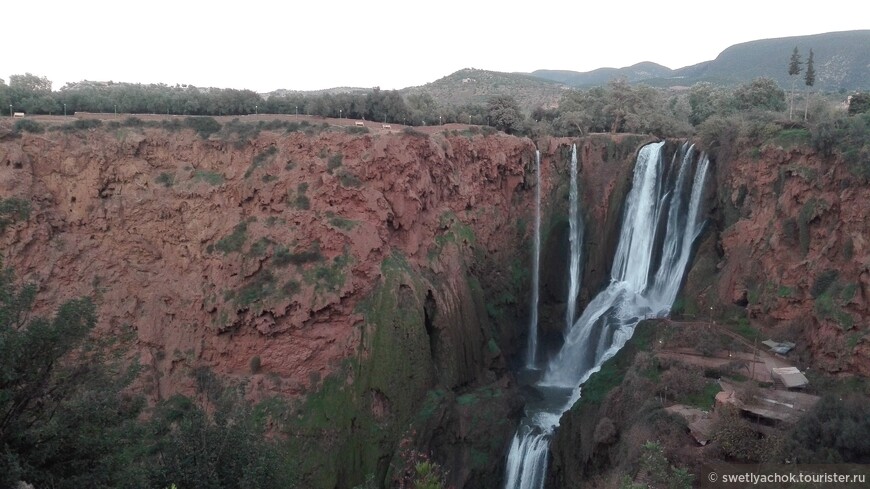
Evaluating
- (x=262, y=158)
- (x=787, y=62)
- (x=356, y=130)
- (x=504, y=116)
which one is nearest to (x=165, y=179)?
(x=262, y=158)

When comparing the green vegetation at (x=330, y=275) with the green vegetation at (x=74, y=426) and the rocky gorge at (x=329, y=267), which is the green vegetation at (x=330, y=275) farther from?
the green vegetation at (x=74, y=426)

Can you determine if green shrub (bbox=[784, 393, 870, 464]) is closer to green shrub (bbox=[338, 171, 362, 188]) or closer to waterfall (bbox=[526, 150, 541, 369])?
waterfall (bbox=[526, 150, 541, 369])

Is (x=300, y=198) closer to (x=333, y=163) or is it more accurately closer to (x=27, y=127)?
(x=333, y=163)

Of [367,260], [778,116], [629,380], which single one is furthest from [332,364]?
[778,116]

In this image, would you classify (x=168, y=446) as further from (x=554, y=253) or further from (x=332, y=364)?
(x=554, y=253)

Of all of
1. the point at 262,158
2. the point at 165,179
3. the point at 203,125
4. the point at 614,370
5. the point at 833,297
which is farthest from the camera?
the point at 203,125

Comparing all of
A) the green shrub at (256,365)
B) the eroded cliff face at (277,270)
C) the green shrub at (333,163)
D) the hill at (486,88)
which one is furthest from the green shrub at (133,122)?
the hill at (486,88)

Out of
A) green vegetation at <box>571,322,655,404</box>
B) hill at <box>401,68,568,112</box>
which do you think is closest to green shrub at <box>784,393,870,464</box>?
green vegetation at <box>571,322,655,404</box>
